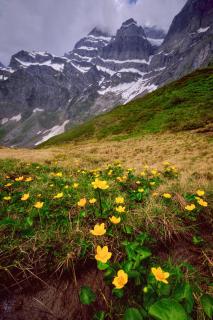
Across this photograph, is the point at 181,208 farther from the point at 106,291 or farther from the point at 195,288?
the point at 106,291

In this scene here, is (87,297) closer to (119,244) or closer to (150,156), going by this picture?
(119,244)

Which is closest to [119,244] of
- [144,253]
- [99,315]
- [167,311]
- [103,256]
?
[144,253]

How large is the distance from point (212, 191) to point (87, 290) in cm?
275

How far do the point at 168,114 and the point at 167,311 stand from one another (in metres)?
27.1

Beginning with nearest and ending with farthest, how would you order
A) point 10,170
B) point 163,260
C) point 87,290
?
point 87,290 < point 163,260 < point 10,170

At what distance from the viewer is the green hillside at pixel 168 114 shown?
22.4 m

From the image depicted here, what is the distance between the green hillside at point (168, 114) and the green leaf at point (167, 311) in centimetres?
2022

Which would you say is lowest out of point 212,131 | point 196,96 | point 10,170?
point 212,131

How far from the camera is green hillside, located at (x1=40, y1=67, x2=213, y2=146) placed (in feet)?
73.6

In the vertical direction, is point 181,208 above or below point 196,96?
below

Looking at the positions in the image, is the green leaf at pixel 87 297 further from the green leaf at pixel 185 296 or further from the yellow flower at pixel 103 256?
the green leaf at pixel 185 296

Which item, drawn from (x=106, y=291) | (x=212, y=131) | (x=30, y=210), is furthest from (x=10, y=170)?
(x=212, y=131)

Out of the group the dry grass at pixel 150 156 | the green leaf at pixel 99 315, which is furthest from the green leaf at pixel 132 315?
the dry grass at pixel 150 156

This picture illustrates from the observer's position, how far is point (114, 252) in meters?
2.24
